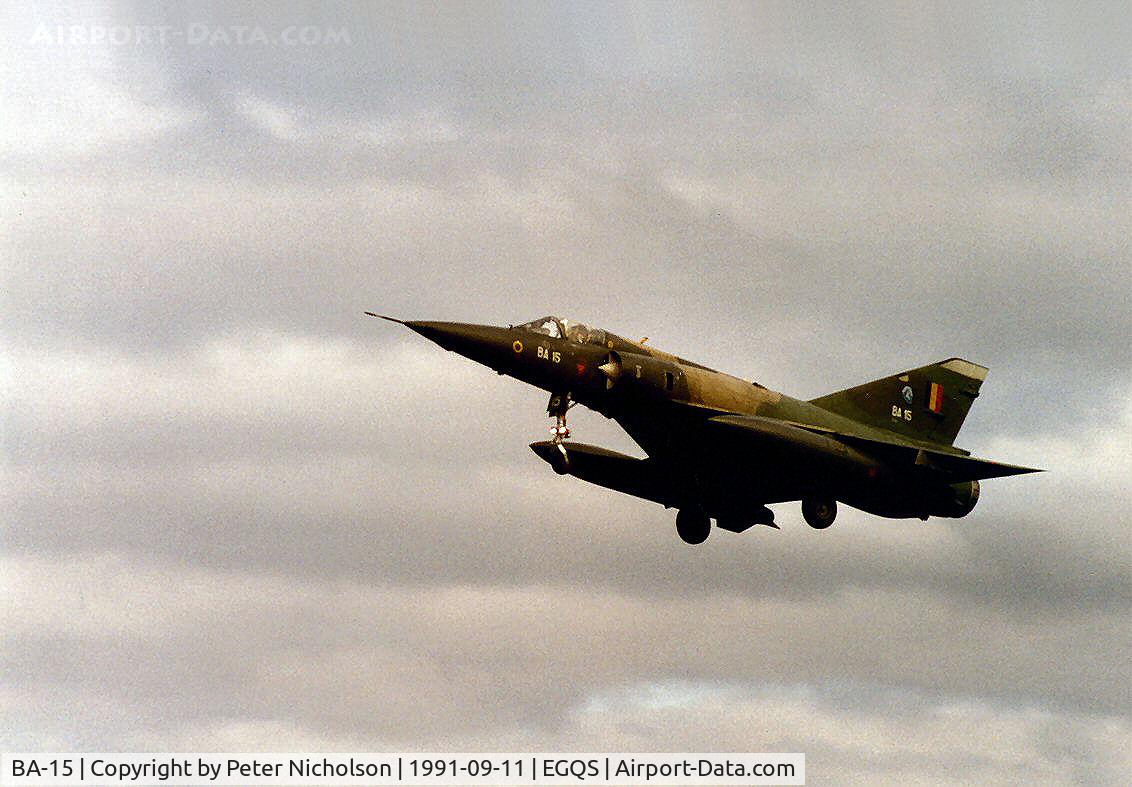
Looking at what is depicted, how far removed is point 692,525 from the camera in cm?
5881

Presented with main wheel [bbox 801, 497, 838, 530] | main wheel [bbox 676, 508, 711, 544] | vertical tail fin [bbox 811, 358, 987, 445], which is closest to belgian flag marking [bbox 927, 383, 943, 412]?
vertical tail fin [bbox 811, 358, 987, 445]

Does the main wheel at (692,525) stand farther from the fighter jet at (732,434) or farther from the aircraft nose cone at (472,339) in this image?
the aircraft nose cone at (472,339)

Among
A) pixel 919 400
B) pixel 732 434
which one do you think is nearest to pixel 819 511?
pixel 732 434

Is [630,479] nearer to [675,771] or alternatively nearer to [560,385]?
[560,385]

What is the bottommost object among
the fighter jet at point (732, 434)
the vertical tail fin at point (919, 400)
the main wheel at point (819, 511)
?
the main wheel at point (819, 511)

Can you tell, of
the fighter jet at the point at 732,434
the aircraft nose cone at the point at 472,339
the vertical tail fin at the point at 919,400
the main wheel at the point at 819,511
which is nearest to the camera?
the aircraft nose cone at the point at 472,339

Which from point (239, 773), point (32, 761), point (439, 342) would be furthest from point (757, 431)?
point (32, 761)

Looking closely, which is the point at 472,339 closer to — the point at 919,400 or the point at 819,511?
the point at 819,511

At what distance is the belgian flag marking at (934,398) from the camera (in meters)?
59.7

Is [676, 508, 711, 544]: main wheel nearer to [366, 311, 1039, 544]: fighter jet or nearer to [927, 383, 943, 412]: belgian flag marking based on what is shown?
[366, 311, 1039, 544]: fighter jet

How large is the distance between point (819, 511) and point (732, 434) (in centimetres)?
446

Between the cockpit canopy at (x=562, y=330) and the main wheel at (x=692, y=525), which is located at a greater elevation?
the cockpit canopy at (x=562, y=330)

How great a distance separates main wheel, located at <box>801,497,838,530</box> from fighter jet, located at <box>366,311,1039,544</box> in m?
0.03

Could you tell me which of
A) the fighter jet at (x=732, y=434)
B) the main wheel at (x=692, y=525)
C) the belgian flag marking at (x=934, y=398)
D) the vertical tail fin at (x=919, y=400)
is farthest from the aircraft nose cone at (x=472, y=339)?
the belgian flag marking at (x=934, y=398)
